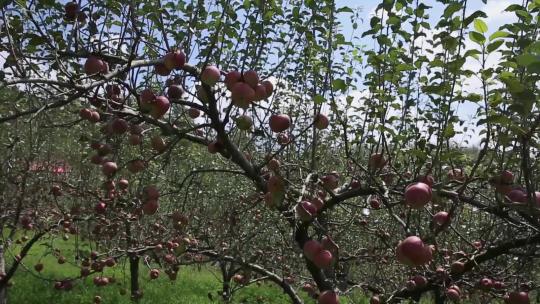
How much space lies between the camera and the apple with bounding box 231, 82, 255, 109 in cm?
205

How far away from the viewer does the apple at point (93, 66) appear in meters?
2.25

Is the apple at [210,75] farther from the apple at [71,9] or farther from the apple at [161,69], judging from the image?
the apple at [71,9]

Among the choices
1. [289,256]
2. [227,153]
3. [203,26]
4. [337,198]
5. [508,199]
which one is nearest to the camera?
[508,199]

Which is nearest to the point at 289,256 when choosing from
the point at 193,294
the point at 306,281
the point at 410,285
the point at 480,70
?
the point at 306,281

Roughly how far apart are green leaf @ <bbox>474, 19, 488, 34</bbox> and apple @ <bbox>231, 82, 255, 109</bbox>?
3.31ft

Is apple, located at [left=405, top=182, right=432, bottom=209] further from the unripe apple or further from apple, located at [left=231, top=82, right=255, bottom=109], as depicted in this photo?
the unripe apple

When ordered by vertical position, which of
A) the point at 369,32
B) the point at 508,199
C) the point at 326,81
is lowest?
the point at 508,199

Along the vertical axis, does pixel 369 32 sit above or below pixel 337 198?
above

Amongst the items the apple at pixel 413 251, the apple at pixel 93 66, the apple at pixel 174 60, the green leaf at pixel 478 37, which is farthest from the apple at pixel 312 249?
the apple at pixel 93 66

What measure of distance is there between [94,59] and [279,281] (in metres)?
2.20

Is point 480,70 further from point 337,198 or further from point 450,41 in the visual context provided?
point 337,198

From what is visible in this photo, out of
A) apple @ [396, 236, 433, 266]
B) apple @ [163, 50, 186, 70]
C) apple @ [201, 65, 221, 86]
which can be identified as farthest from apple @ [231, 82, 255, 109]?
apple @ [396, 236, 433, 266]

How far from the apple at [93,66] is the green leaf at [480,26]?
1684 mm

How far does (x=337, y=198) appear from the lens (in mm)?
2426
